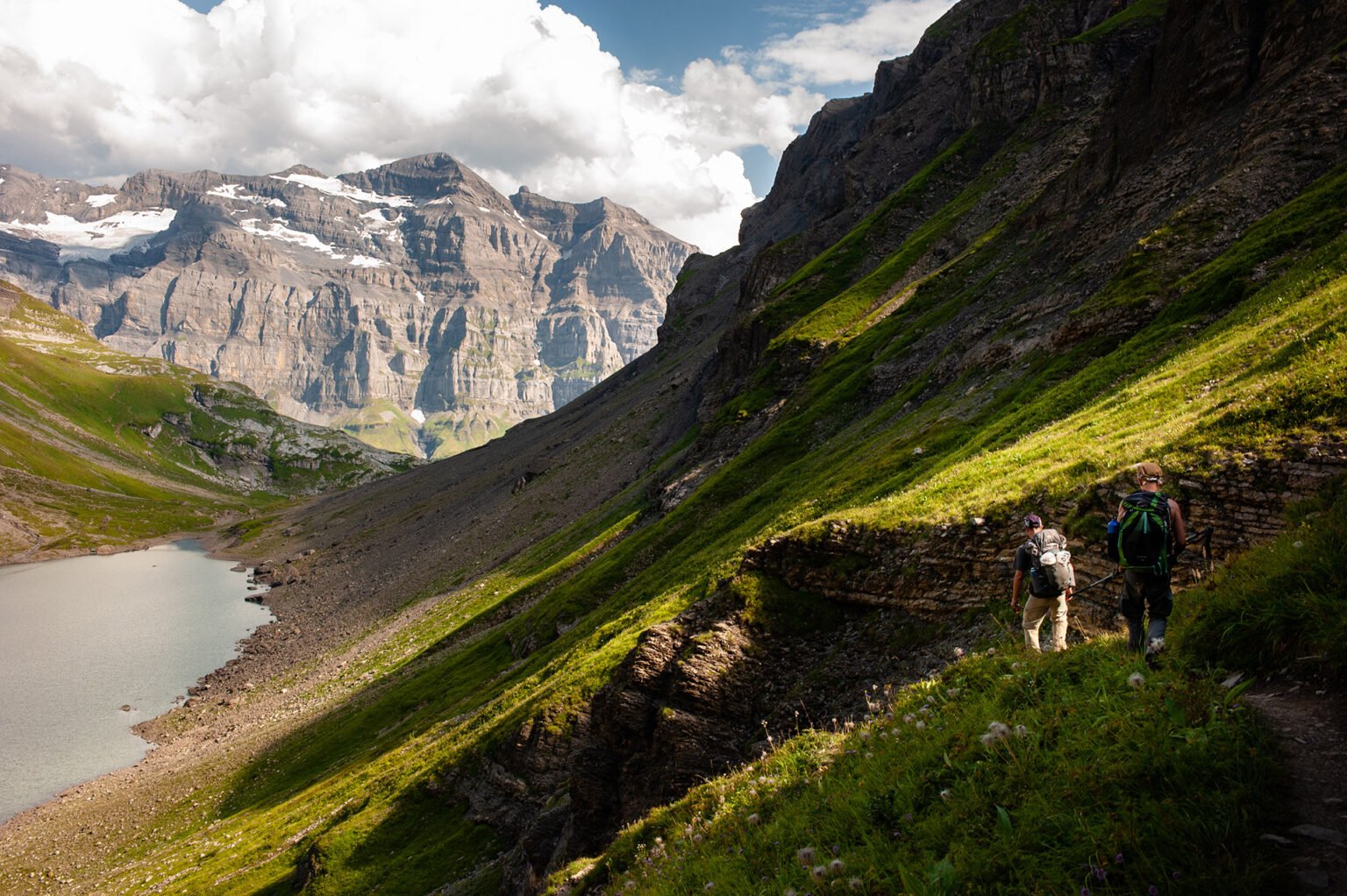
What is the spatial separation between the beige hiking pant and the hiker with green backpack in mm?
1788

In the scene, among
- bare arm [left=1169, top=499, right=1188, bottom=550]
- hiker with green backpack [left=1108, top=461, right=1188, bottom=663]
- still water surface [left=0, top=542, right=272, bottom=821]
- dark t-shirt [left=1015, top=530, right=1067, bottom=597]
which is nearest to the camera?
hiker with green backpack [left=1108, top=461, right=1188, bottom=663]

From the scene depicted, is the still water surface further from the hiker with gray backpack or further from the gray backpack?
the gray backpack

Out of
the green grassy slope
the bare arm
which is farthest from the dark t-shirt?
the green grassy slope

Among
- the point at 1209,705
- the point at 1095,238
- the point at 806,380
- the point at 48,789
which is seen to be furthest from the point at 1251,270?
the point at 48,789

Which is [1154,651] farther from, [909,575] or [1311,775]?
[909,575]

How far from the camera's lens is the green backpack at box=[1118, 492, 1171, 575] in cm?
1063

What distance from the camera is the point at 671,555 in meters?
47.1

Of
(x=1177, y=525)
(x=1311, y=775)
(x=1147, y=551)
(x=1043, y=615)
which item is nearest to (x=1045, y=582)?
(x=1043, y=615)

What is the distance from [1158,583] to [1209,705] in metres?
3.89

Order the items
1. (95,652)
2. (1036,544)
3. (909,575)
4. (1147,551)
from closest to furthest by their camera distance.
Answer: (1147,551)
(1036,544)
(909,575)
(95,652)

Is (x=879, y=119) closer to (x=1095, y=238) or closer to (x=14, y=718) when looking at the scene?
(x=1095, y=238)

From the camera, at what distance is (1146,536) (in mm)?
10844

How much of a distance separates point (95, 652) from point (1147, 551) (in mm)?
131026

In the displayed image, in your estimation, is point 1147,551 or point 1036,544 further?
point 1036,544
